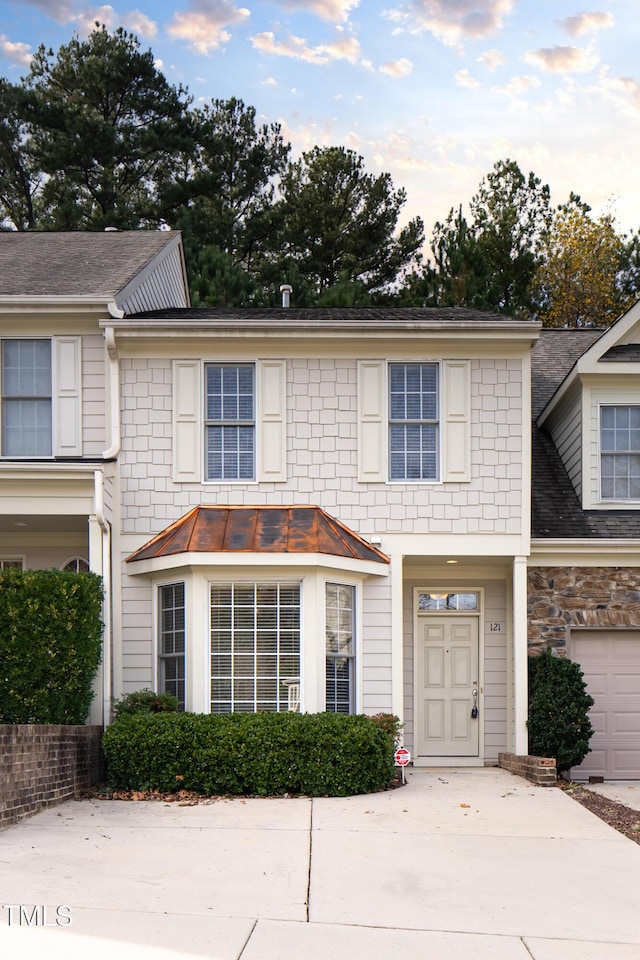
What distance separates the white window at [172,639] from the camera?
46.6 ft

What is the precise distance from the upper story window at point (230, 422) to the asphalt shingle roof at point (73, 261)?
1870 mm

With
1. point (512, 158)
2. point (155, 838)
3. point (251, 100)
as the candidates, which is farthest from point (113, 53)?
point (155, 838)

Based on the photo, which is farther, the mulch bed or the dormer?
the dormer

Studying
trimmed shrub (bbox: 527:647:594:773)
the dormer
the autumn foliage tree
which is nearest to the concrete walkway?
trimmed shrub (bbox: 527:647:594:773)

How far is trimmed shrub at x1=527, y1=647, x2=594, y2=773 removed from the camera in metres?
14.6

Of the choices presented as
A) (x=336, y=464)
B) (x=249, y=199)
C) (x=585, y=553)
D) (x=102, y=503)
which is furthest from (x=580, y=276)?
(x=102, y=503)

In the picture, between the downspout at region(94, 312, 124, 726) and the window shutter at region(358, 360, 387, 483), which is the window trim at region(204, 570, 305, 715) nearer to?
the downspout at region(94, 312, 124, 726)

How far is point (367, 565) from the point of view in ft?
47.3

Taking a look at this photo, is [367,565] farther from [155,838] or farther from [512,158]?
[512,158]

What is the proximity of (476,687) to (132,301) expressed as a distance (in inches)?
294

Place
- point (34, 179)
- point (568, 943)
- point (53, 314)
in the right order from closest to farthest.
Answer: point (568, 943) < point (53, 314) < point (34, 179)

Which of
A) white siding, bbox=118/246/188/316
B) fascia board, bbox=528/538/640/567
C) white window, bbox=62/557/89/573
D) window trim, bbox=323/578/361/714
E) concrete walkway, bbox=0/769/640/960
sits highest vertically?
white siding, bbox=118/246/188/316

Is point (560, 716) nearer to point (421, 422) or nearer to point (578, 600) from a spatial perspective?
point (578, 600)

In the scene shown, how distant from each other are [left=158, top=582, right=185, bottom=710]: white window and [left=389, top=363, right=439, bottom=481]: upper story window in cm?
334
